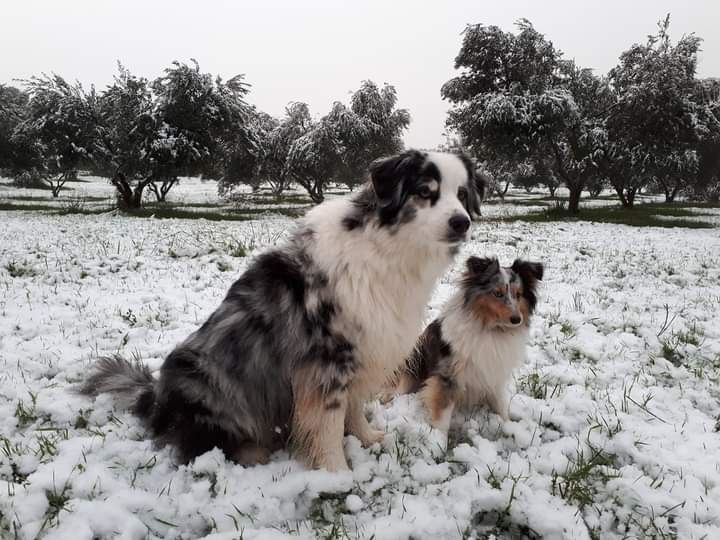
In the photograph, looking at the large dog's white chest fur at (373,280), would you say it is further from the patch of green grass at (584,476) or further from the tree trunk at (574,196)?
the tree trunk at (574,196)

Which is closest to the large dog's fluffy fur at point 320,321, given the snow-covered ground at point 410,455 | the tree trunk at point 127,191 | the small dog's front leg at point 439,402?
the snow-covered ground at point 410,455

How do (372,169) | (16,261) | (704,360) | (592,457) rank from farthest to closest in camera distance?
1. (16,261)
2. (704,360)
3. (592,457)
4. (372,169)

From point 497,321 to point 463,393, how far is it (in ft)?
2.35

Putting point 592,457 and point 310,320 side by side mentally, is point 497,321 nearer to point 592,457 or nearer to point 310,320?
point 592,457

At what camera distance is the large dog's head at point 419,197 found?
2615mm

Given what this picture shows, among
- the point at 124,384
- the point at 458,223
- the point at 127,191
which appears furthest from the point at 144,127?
the point at 458,223

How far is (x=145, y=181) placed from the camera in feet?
73.6

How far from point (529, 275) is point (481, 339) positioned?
77 cm

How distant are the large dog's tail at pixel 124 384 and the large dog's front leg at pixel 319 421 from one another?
123 centimetres

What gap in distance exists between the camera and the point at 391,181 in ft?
8.79

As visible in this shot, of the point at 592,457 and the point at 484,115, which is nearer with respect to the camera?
the point at 592,457

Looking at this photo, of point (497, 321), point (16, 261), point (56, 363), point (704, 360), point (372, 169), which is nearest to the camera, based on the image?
point (372, 169)

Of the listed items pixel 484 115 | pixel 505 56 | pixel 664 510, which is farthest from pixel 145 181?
pixel 664 510

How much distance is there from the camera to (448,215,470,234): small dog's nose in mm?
2582
